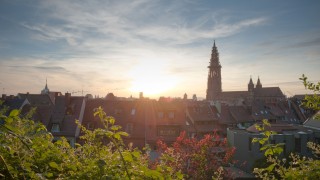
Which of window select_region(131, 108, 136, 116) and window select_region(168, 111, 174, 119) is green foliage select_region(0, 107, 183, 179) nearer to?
window select_region(131, 108, 136, 116)

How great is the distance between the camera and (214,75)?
113938mm

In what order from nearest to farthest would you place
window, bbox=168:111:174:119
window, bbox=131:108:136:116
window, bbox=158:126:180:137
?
window, bbox=158:126:180:137, window, bbox=131:108:136:116, window, bbox=168:111:174:119

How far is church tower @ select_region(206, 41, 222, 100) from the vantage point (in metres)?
113

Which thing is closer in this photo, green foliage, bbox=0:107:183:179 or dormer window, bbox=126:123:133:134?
green foliage, bbox=0:107:183:179

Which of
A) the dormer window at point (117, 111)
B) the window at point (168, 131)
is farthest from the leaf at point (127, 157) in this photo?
the dormer window at point (117, 111)

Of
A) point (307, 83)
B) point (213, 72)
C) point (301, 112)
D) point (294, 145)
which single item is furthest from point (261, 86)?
point (307, 83)

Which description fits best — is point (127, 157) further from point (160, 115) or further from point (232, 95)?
→ point (232, 95)

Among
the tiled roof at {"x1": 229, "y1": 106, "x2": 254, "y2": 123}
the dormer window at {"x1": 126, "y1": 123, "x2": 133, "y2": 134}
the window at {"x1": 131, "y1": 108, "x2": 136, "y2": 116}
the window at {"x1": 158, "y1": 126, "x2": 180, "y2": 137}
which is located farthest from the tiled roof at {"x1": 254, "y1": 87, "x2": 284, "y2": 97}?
the dormer window at {"x1": 126, "y1": 123, "x2": 133, "y2": 134}

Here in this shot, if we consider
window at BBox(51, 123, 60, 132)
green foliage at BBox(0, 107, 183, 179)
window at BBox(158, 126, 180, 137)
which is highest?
green foliage at BBox(0, 107, 183, 179)

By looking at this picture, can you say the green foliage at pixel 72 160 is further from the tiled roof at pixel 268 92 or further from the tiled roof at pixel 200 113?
the tiled roof at pixel 268 92

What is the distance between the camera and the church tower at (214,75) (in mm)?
113000

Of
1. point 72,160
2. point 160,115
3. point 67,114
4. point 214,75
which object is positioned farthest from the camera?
point 214,75

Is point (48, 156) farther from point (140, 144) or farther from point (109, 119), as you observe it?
point (140, 144)

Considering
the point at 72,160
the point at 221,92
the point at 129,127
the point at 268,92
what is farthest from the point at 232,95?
the point at 72,160
